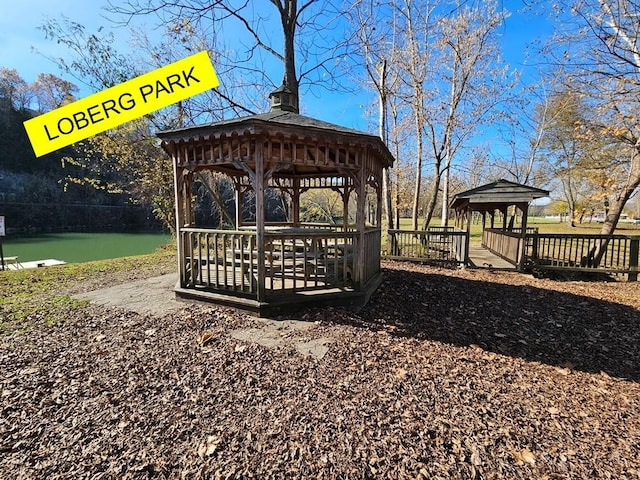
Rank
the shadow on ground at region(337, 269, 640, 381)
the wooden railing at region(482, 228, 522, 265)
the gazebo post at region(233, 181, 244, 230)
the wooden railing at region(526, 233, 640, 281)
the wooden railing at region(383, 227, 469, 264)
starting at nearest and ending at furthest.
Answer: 1. the shadow on ground at region(337, 269, 640, 381)
2. the gazebo post at region(233, 181, 244, 230)
3. the wooden railing at region(526, 233, 640, 281)
4. the wooden railing at region(482, 228, 522, 265)
5. the wooden railing at region(383, 227, 469, 264)

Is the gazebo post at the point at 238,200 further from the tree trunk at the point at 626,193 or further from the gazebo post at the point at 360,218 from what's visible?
the tree trunk at the point at 626,193

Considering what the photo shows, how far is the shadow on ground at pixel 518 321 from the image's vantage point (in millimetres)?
3955

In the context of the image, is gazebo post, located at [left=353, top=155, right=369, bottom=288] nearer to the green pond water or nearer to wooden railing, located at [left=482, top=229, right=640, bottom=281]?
wooden railing, located at [left=482, top=229, right=640, bottom=281]

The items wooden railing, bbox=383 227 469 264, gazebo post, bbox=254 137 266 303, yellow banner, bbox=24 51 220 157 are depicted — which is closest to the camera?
gazebo post, bbox=254 137 266 303

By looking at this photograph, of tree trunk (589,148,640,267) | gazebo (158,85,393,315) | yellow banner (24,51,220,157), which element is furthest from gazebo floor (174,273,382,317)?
tree trunk (589,148,640,267)

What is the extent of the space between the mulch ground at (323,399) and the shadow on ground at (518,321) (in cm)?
4

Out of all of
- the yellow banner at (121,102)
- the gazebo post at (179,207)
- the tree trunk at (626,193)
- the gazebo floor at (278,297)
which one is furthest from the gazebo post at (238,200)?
the tree trunk at (626,193)

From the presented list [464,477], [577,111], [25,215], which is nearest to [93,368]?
[464,477]

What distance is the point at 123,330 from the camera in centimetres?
423

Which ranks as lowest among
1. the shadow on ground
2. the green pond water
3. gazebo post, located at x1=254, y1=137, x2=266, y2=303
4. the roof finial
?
the green pond water

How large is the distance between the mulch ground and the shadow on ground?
0.13 ft

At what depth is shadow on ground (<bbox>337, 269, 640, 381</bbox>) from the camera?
3.96m

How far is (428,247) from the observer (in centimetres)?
1070

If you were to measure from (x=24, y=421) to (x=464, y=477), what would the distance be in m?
3.33
